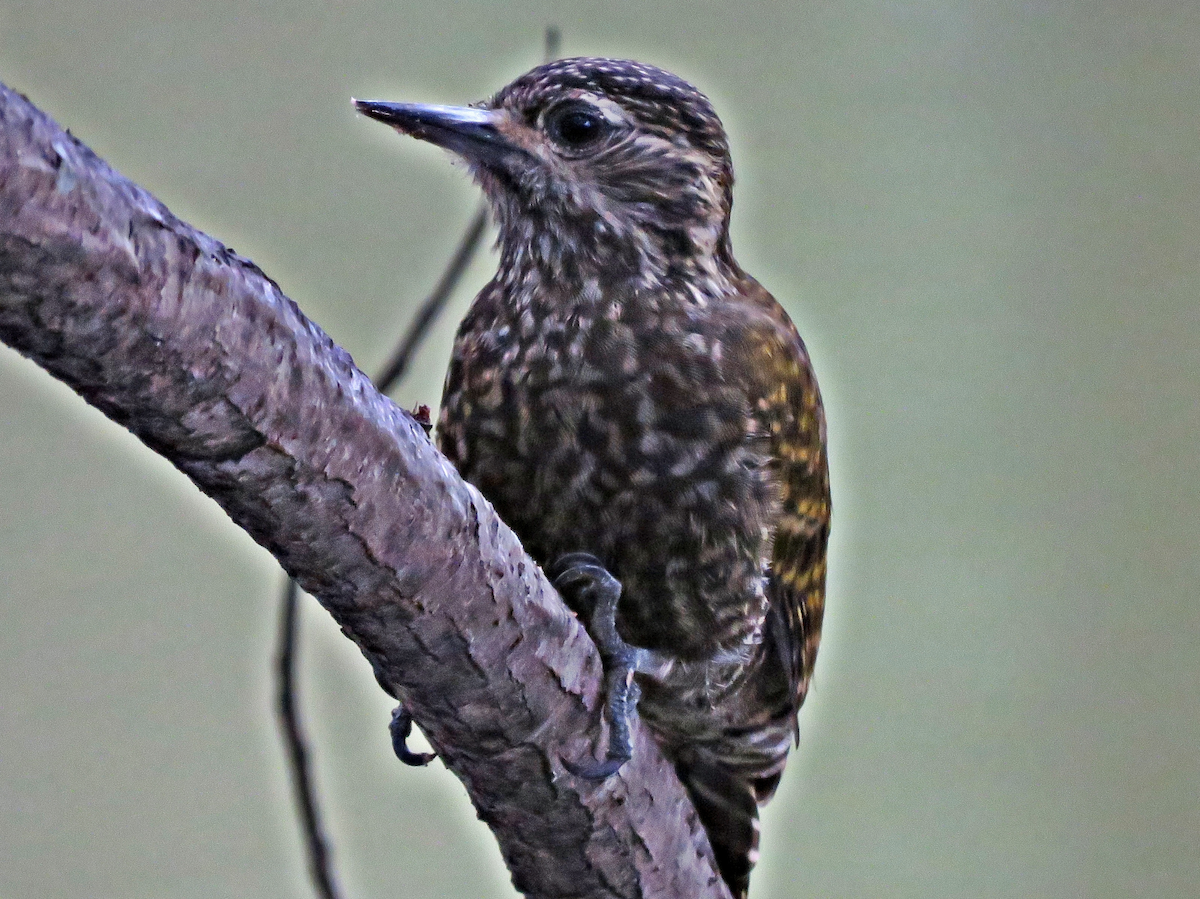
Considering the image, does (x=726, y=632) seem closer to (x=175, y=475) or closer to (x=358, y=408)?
(x=358, y=408)

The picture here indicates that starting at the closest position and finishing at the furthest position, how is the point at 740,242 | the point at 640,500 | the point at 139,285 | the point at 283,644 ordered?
the point at 139,285 → the point at 640,500 → the point at 283,644 → the point at 740,242

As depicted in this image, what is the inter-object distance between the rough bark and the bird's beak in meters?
0.38

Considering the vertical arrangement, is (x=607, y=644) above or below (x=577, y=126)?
below

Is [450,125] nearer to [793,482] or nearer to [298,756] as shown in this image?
[793,482]

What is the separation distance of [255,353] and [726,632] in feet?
1.75

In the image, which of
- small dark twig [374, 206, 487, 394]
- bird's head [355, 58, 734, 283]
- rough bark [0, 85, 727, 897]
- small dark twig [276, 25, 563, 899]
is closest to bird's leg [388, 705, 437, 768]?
small dark twig [276, 25, 563, 899]

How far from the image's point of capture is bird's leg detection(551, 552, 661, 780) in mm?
878

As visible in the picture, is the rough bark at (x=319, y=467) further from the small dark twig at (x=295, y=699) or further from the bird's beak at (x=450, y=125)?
the bird's beak at (x=450, y=125)

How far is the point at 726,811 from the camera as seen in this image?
1.23 meters

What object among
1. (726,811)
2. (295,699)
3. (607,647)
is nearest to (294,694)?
(295,699)

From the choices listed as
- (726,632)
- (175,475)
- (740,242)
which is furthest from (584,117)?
(740,242)

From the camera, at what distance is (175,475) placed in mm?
1694

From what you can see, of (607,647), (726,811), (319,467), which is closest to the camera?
(319,467)

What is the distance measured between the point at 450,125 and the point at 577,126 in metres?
0.11
